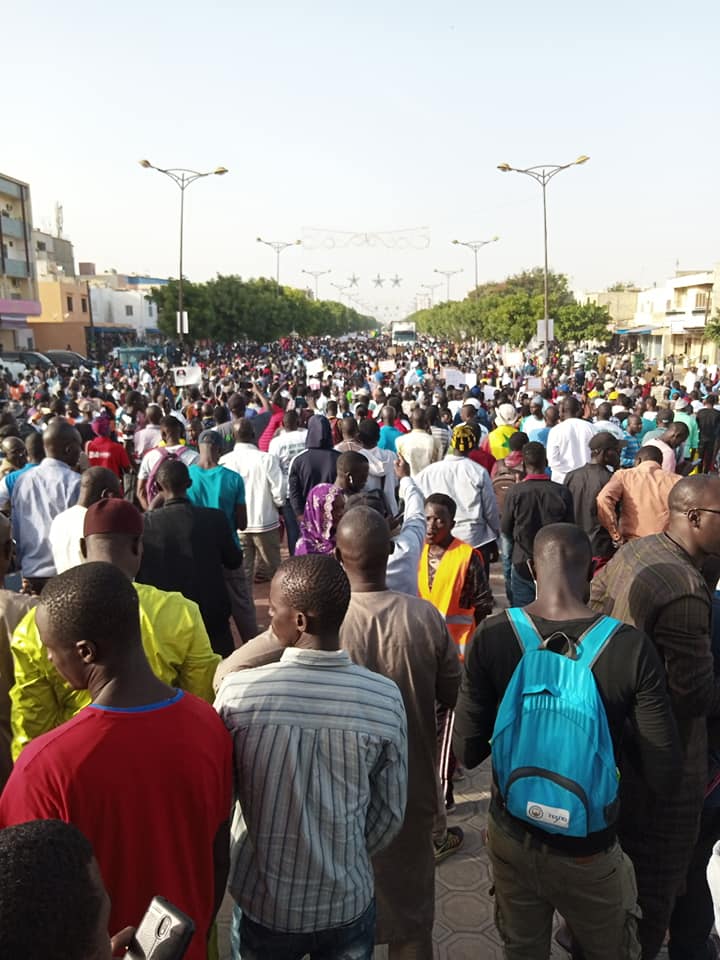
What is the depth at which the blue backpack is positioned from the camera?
204cm

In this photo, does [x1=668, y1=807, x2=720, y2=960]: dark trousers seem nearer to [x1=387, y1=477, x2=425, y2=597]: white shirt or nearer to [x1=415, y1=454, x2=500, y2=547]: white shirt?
[x1=387, y1=477, x2=425, y2=597]: white shirt

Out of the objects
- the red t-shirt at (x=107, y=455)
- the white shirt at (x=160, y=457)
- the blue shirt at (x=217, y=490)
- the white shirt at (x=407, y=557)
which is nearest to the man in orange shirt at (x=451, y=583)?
the white shirt at (x=407, y=557)

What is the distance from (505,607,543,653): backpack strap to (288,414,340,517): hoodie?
383cm

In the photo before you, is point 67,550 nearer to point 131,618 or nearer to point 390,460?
point 131,618

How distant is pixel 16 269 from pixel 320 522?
47.4 m

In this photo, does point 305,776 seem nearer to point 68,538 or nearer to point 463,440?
point 68,538

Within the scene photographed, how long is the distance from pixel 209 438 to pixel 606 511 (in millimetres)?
2805

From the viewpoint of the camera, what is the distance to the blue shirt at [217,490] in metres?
5.20

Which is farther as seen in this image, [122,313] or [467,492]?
[122,313]

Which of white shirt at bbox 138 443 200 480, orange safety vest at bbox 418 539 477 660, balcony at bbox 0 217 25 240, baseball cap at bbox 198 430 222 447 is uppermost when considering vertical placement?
balcony at bbox 0 217 25 240

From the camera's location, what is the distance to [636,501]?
4.75 m

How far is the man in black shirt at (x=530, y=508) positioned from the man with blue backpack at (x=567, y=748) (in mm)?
3014

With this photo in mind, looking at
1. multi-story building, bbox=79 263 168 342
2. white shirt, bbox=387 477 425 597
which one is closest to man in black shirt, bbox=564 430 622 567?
white shirt, bbox=387 477 425 597

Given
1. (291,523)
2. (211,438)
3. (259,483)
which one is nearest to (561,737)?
(211,438)
